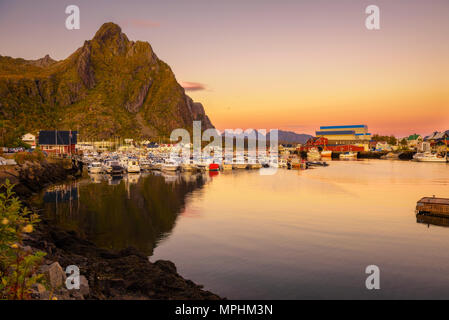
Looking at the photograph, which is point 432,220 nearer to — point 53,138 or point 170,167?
point 170,167

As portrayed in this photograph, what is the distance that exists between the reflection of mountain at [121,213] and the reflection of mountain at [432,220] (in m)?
26.3

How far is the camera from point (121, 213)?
116 feet

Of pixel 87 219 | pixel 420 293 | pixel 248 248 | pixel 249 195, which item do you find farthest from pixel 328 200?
pixel 87 219

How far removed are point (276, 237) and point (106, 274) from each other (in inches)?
596

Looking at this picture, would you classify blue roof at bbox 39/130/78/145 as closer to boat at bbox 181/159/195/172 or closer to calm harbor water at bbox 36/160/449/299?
boat at bbox 181/159/195/172

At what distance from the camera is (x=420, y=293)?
16.4 m

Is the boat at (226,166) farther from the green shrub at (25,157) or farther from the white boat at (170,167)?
the green shrub at (25,157)

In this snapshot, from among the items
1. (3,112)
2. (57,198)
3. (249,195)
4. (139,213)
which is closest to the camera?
(139,213)

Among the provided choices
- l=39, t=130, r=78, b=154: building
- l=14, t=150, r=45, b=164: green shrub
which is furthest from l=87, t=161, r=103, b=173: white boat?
l=39, t=130, r=78, b=154: building

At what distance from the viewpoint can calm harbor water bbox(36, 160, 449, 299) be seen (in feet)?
57.5

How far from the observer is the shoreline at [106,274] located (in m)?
11.6

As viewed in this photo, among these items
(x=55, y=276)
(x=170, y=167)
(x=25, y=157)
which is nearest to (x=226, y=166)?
(x=170, y=167)

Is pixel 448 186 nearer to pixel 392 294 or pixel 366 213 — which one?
pixel 366 213

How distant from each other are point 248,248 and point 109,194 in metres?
31.7
